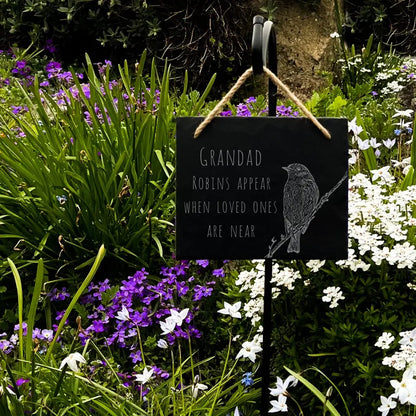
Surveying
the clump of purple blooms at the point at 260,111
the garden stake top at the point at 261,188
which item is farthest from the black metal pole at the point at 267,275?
the clump of purple blooms at the point at 260,111

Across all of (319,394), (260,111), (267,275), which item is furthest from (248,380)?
(260,111)

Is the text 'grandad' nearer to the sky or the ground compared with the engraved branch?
nearer to the sky

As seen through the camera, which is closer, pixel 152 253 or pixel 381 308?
pixel 381 308

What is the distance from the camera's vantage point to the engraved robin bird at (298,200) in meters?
1.60

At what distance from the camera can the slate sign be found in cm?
160

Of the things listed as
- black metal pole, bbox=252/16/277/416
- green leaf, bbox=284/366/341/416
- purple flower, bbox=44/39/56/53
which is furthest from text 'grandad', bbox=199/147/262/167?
purple flower, bbox=44/39/56/53

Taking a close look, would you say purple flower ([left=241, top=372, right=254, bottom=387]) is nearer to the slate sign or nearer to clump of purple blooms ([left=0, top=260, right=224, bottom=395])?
clump of purple blooms ([left=0, top=260, right=224, bottom=395])

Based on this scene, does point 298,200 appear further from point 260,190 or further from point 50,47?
point 50,47

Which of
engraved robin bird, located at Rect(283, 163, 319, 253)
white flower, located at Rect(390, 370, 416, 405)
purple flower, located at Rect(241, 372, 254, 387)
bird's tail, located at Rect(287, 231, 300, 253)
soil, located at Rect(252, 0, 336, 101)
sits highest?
soil, located at Rect(252, 0, 336, 101)

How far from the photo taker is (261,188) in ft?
5.31

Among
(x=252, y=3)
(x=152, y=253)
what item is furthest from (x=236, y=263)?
(x=252, y=3)

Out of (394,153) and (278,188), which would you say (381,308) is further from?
(394,153)

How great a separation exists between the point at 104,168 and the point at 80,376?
1038mm

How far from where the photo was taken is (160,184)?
8.88 ft
